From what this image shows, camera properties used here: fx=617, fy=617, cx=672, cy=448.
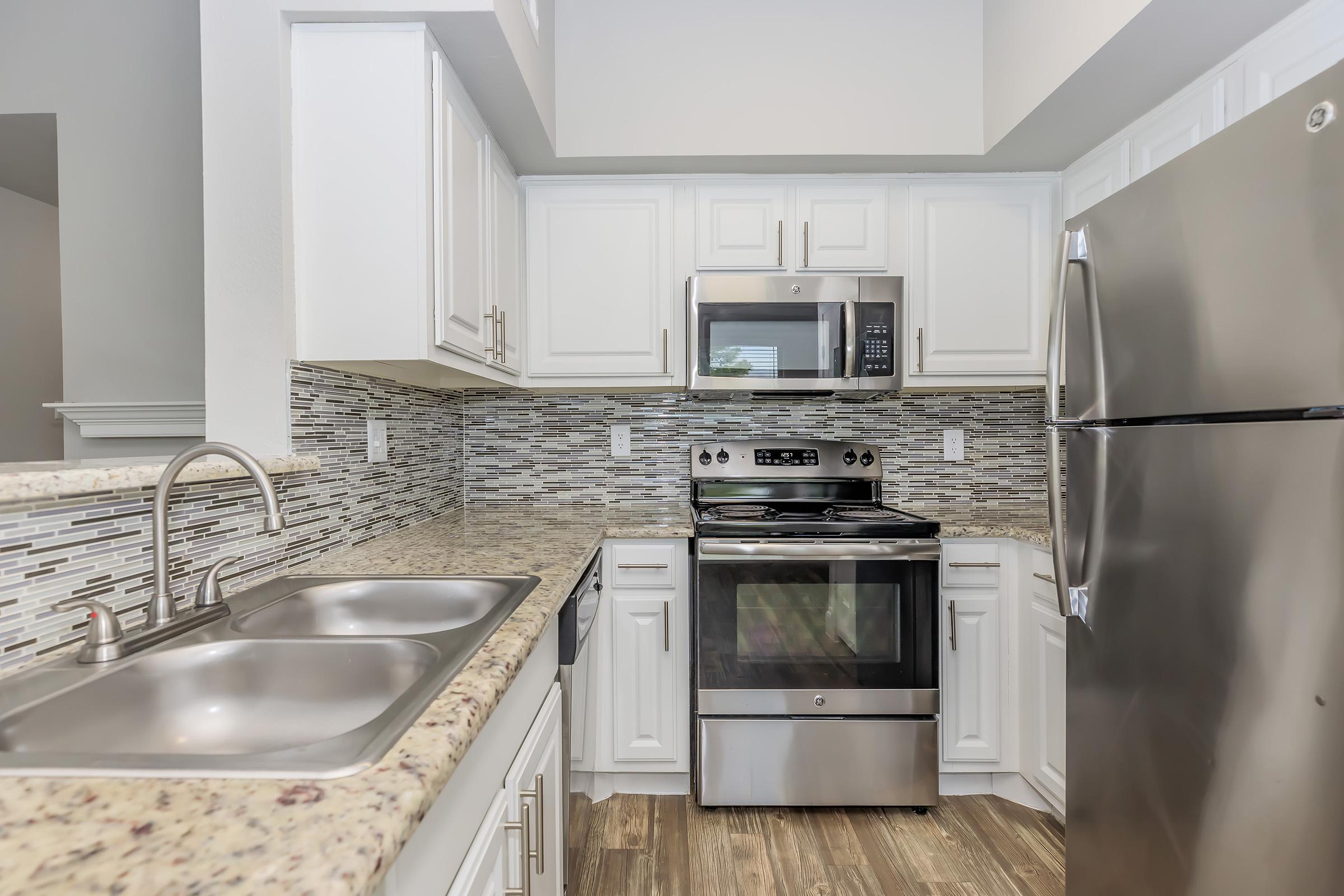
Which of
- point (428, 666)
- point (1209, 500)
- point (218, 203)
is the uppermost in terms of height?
point (218, 203)

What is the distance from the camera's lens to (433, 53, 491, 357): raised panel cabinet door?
1.39 m

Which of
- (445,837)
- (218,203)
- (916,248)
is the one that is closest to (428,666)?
(445,837)

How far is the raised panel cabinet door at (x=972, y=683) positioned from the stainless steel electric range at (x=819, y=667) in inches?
5.0

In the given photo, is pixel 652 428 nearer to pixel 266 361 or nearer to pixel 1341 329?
pixel 266 361

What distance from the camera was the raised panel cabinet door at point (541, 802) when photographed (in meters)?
0.90

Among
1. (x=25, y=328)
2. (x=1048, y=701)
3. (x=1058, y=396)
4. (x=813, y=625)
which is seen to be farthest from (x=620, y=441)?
(x=25, y=328)

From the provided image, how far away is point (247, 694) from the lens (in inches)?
34.3

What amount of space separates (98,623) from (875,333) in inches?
78.6

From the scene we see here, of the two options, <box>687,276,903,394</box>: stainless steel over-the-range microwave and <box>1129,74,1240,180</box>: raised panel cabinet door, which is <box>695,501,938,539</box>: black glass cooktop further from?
<box>1129,74,1240,180</box>: raised panel cabinet door

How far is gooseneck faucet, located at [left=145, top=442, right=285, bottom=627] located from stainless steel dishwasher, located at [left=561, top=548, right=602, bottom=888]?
0.62m

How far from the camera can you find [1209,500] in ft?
3.13

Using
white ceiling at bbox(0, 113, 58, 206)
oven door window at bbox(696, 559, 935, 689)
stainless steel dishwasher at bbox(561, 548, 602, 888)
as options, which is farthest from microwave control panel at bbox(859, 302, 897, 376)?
white ceiling at bbox(0, 113, 58, 206)

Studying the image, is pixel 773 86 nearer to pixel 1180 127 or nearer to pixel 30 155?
pixel 1180 127

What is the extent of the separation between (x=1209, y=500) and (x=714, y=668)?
4.32 ft
